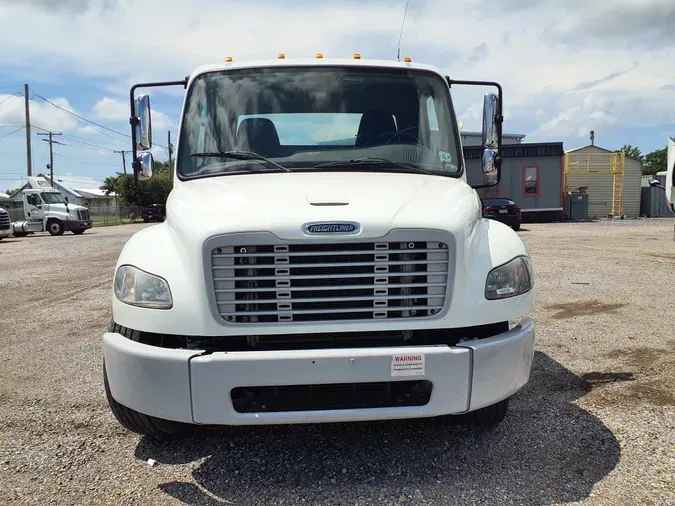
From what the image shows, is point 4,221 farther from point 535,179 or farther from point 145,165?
point 535,179

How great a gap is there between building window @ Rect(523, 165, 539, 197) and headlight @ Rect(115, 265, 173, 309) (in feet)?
91.3

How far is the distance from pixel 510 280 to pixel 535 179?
27.2 m

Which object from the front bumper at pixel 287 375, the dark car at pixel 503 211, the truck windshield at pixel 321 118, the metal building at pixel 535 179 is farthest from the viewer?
the metal building at pixel 535 179

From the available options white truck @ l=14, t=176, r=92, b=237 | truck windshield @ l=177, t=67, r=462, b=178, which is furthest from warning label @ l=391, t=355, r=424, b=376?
white truck @ l=14, t=176, r=92, b=237

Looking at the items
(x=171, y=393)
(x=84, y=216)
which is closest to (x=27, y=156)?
(x=84, y=216)

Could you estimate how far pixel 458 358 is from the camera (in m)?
2.84

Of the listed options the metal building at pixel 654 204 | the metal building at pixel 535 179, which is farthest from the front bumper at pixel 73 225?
the metal building at pixel 654 204

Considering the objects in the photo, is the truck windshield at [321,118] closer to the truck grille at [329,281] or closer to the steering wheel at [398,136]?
the steering wheel at [398,136]

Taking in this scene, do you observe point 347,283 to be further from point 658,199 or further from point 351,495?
point 658,199

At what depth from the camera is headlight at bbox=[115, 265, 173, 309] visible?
2961 mm

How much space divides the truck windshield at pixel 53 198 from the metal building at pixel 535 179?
21.7 meters

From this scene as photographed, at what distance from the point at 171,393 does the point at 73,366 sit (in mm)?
2994

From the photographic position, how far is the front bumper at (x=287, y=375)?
9.04 feet

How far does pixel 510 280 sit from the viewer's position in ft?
10.3
